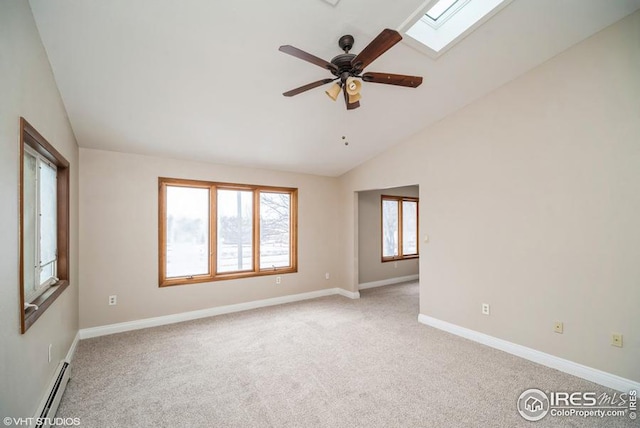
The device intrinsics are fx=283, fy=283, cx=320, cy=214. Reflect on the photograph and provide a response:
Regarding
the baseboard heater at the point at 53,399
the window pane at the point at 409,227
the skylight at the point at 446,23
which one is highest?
the skylight at the point at 446,23

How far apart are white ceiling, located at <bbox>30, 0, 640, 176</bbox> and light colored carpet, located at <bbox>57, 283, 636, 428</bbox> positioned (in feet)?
8.27

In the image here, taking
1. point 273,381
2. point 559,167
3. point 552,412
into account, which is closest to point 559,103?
point 559,167

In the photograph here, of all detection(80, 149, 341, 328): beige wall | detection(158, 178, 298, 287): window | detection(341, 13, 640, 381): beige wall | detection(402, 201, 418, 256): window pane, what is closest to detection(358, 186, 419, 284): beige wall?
detection(402, 201, 418, 256): window pane

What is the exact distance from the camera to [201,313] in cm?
424

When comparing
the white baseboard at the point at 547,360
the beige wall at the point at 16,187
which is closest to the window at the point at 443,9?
the beige wall at the point at 16,187

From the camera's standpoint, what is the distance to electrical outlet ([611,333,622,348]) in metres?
2.46

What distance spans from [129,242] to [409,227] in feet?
18.9

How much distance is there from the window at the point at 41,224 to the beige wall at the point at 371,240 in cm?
461

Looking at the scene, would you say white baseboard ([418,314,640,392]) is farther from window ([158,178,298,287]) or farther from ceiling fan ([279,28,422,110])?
ceiling fan ([279,28,422,110])

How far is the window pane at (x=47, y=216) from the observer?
2.43m

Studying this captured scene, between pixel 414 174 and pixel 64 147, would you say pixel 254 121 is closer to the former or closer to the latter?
pixel 64 147

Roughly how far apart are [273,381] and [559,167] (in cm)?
345

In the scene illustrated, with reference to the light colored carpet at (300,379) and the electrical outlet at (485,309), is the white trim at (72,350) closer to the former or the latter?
the light colored carpet at (300,379)

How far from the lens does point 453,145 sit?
3.72 metres
